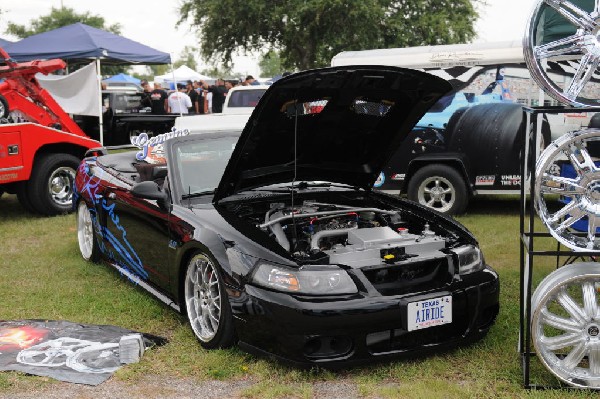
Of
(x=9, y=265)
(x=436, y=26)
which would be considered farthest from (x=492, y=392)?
(x=436, y=26)

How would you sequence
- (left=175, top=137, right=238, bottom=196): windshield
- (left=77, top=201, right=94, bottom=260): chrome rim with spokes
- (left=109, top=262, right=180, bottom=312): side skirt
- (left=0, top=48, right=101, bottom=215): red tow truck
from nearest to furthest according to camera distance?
(left=109, top=262, right=180, bottom=312): side skirt
(left=175, top=137, right=238, bottom=196): windshield
(left=77, top=201, right=94, bottom=260): chrome rim with spokes
(left=0, top=48, right=101, bottom=215): red tow truck

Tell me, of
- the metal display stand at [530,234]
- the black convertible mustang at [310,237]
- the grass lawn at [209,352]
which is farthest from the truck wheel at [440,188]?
the metal display stand at [530,234]

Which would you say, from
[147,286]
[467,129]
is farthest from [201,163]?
[467,129]

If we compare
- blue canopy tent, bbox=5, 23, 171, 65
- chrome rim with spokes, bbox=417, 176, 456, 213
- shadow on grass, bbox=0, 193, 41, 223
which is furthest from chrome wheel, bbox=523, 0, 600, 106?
blue canopy tent, bbox=5, 23, 171, 65

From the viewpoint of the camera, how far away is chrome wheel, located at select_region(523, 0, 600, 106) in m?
3.50

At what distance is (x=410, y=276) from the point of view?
13.1 ft

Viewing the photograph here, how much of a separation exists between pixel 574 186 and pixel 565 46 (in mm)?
754

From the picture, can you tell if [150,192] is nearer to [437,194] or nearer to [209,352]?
[209,352]

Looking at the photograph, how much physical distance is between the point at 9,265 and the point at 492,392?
4.90m

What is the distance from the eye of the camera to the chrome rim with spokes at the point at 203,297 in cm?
421

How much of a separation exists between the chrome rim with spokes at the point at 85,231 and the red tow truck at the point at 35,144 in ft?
7.25

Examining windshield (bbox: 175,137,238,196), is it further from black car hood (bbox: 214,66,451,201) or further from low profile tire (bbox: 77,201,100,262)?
low profile tire (bbox: 77,201,100,262)

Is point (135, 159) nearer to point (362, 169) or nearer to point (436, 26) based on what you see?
point (362, 169)

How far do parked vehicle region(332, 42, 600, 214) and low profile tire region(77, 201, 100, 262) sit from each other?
401 centimetres
